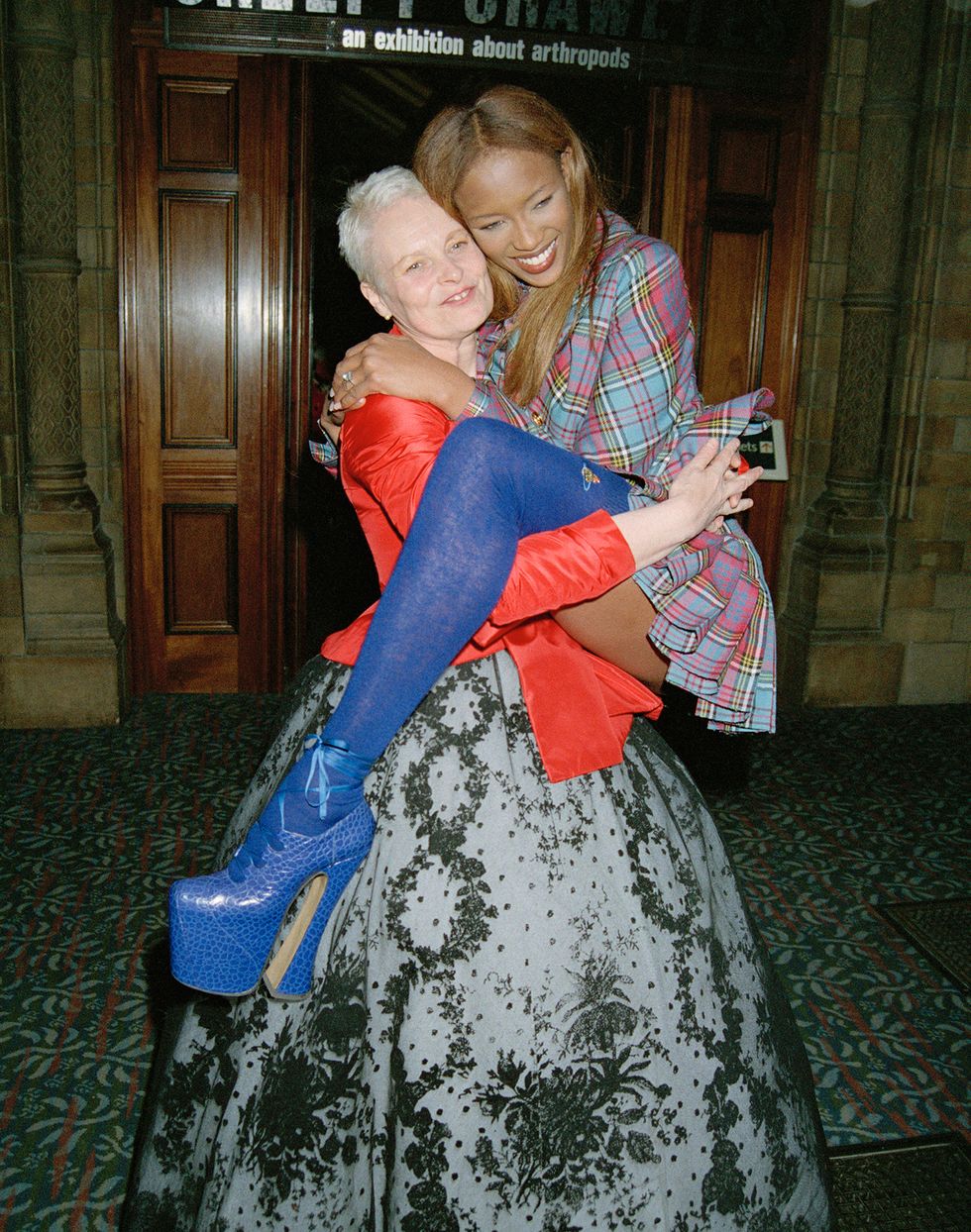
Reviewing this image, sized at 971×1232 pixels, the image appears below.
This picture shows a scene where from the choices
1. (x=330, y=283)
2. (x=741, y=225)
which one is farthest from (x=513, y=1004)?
(x=330, y=283)

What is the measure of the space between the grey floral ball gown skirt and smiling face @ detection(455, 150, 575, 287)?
2.37 feet

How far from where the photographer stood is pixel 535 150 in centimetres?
180

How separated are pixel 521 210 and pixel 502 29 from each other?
3.54 m

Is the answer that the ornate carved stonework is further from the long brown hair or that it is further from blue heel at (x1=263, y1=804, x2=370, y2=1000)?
blue heel at (x1=263, y1=804, x2=370, y2=1000)

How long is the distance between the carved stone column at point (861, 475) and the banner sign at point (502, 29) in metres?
0.71

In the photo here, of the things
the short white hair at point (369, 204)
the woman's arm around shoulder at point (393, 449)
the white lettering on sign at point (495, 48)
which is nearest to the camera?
the woman's arm around shoulder at point (393, 449)

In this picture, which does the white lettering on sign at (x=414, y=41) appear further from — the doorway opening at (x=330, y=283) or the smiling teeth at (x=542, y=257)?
the smiling teeth at (x=542, y=257)

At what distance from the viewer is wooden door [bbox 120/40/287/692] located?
4.80 meters

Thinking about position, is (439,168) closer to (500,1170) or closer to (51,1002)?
(500,1170)

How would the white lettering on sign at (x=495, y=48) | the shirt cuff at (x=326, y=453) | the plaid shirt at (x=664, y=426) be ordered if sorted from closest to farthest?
1. the plaid shirt at (x=664, y=426)
2. the shirt cuff at (x=326, y=453)
3. the white lettering on sign at (x=495, y=48)

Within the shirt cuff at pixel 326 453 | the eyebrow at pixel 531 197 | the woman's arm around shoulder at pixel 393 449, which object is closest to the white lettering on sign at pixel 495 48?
the eyebrow at pixel 531 197

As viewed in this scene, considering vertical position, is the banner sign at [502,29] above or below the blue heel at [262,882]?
above

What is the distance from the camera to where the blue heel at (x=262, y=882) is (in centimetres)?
132

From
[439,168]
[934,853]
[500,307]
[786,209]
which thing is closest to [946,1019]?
[934,853]
